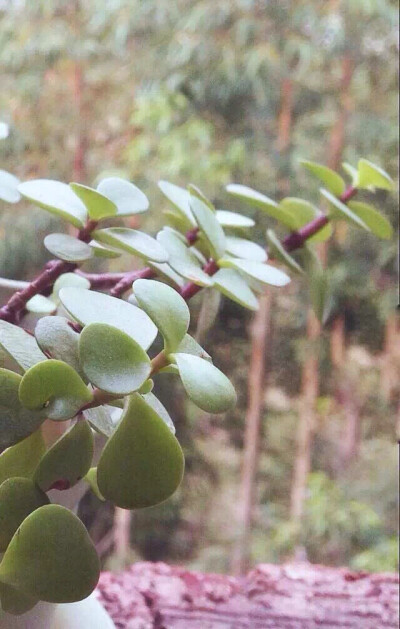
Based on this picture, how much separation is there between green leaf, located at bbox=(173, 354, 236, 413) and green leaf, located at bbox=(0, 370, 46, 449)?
61mm

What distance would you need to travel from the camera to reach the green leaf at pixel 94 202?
0.41 metres

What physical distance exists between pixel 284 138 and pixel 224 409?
2.84 ft

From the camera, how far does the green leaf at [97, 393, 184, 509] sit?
273 mm

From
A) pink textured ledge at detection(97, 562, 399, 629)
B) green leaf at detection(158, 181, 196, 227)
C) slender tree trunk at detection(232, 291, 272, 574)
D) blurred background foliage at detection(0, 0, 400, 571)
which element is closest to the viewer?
green leaf at detection(158, 181, 196, 227)

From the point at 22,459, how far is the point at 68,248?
0.48 feet

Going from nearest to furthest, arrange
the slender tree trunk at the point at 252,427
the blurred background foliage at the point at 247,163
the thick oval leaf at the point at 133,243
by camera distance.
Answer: the thick oval leaf at the point at 133,243 < the blurred background foliage at the point at 247,163 < the slender tree trunk at the point at 252,427

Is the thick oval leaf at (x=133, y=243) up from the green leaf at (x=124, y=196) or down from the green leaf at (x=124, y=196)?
down

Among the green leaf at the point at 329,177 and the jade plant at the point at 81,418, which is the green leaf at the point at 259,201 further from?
the jade plant at the point at 81,418

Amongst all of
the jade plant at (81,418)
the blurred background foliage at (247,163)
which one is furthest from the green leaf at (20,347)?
the blurred background foliage at (247,163)

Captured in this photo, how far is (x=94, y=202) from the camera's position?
424 millimetres

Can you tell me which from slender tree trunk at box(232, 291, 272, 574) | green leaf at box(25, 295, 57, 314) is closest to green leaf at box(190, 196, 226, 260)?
green leaf at box(25, 295, 57, 314)

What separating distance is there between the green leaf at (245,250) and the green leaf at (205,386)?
22cm

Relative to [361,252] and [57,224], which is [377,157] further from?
[57,224]

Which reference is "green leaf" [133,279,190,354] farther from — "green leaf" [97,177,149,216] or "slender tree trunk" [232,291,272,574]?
"slender tree trunk" [232,291,272,574]
